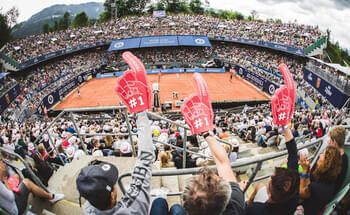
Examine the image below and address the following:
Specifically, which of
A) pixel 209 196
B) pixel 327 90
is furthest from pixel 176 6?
pixel 209 196

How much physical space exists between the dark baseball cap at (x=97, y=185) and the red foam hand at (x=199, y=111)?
3.77ft

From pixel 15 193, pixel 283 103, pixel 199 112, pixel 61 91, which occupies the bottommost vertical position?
pixel 61 91

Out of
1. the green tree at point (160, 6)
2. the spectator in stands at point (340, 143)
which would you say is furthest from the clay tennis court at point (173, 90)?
the green tree at point (160, 6)

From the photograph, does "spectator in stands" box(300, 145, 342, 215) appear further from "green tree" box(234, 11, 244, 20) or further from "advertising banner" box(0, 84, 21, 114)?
"green tree" box(234, 11, 244, 20)

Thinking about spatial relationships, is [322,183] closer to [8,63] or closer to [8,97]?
[8,97]

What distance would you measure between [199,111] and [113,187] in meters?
1.33

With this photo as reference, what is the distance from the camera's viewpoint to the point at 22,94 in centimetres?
2716

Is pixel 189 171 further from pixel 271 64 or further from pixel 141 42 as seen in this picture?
pixel 141 42

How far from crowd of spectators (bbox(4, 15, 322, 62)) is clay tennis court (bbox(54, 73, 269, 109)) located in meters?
11.1

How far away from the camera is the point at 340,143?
272cm

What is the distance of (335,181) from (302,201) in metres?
0.48

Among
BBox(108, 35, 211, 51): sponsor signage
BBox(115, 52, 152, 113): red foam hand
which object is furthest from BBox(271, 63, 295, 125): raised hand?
BBox(108, 35, 211, 51): sponsor signage

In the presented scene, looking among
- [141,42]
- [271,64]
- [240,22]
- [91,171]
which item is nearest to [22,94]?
[141,42]

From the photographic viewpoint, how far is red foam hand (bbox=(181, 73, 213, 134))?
2.51 meters
